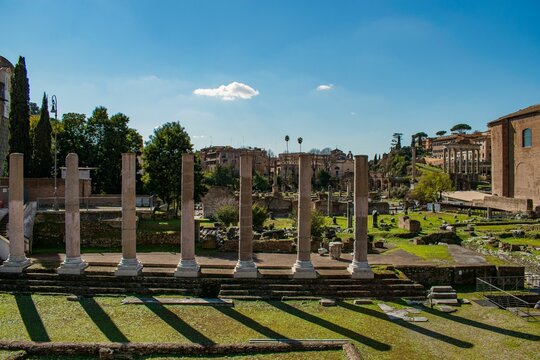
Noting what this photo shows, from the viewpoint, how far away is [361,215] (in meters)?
18.9

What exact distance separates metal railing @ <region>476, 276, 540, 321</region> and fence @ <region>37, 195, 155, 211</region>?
25.8m

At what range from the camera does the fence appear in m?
31.9

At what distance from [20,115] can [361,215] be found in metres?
32.6

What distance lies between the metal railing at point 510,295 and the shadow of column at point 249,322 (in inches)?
381

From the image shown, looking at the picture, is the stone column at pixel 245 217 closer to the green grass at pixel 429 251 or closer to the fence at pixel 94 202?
the green grass at pixel 429 251

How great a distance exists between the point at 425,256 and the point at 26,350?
2122 cm

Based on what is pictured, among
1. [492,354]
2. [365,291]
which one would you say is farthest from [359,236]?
[492,354]

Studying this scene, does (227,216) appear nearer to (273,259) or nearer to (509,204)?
(273,259)

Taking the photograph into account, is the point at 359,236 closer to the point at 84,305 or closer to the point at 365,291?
the point at 365,291

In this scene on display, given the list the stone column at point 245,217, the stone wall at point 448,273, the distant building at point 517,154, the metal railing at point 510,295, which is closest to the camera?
the metal railing at point 510,295

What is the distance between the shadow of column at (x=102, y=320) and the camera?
1309cm

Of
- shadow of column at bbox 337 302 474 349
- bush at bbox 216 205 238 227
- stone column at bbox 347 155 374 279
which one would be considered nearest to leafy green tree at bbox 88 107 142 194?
bush at bbox 216 205 238 227

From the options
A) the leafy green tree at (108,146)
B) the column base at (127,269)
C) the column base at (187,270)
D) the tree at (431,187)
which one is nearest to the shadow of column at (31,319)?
the column base at (127,269)

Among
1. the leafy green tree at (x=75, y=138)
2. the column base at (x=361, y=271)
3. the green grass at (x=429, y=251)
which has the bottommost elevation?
the green grass at (x=429, y=251)
